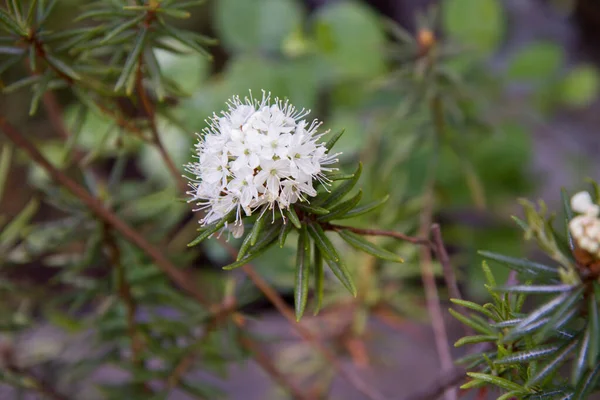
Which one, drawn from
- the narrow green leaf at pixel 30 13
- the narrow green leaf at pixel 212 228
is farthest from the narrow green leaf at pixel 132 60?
the narrow green leaf at pixel 212 228

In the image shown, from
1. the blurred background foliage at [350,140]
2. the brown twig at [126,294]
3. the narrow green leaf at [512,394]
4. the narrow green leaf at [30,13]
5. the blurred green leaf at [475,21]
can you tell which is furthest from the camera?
the blurred green leaf at [475,21]

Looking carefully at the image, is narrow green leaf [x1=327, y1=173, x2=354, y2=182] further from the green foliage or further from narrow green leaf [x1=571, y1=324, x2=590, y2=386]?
narrow green leaf [x1=571, y1=324, x2=590, y2=386]

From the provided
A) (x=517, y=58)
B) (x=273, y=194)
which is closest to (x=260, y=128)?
(x=273, y=194)

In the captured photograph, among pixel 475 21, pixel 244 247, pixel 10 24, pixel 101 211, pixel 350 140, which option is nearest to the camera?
pixel 244 247

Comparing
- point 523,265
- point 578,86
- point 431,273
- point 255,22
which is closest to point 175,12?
point 523,265

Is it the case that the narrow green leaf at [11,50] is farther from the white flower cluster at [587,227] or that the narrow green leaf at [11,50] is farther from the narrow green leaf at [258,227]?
the white flower cluster at [587,227]

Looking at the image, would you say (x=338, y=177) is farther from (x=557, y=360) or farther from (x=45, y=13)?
(x=45, y=13)
